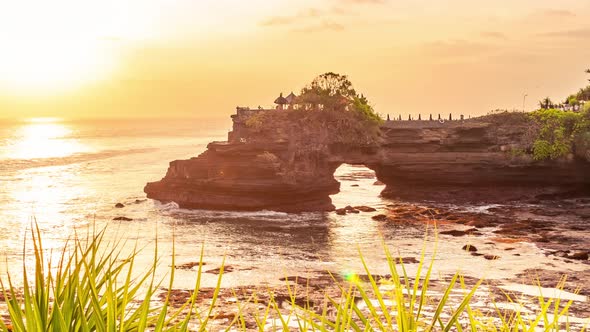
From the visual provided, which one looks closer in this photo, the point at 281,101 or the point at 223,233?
the point at 223,233

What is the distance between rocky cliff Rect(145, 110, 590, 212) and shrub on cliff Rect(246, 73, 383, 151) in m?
0.79

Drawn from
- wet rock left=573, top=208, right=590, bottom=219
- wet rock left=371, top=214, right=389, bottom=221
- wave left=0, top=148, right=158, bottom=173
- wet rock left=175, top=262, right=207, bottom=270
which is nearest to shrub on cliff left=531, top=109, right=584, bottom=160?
wet rock left=573, top=208, right=590, bottom=219

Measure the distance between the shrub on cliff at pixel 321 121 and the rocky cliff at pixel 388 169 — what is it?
2.58 ft

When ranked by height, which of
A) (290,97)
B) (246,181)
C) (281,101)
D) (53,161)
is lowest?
(53,161)

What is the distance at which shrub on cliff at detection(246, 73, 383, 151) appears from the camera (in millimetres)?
56281

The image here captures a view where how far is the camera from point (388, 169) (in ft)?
199

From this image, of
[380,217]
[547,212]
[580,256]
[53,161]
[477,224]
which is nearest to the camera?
[580,256]

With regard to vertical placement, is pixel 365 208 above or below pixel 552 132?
below

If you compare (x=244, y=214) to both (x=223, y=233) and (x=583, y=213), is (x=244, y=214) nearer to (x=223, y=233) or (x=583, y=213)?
(x=223, y=233)

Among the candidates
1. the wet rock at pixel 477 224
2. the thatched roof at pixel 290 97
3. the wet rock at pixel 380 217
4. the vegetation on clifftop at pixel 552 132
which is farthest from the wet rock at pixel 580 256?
the thatched roof at pixel 290 97

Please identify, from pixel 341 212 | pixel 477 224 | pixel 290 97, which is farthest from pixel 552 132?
pixel 290 97

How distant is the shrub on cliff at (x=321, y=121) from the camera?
56.3 m

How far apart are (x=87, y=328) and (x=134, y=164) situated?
10677cm

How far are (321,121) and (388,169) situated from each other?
8542 millimetres
